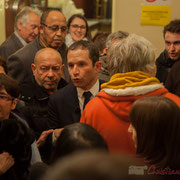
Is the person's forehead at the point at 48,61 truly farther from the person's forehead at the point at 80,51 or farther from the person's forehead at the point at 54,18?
the person's forehead at the point at 54,18

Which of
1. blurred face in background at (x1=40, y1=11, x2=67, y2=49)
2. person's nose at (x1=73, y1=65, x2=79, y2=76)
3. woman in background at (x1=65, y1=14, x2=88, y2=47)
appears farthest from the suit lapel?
woman in background at (x1=65, y1=14, x2=88, y2=47)

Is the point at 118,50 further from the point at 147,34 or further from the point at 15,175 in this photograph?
the point at 147,34

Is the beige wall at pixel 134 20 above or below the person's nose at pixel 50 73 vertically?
above

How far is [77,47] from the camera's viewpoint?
2.34 metres

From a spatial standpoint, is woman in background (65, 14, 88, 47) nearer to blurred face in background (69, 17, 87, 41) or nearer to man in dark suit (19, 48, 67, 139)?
blurred face in background (69, 17, 87, 41)

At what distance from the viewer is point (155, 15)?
430 cm

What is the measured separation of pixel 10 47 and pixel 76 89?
1.92 metres

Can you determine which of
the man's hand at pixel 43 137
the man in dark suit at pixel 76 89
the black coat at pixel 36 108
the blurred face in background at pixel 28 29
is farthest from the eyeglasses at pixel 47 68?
the blurred face in background at pixel 28 29

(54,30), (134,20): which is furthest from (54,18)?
(134,20)

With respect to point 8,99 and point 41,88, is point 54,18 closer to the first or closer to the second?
point 41,88

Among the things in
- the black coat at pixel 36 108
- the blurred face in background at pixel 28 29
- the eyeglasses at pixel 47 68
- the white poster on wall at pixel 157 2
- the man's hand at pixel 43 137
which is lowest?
the man's hand at pixel 43 137

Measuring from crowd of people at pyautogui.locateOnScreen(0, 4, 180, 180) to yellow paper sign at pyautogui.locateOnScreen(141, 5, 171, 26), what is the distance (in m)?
1.12


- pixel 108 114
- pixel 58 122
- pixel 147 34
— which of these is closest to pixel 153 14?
pixel 147 34

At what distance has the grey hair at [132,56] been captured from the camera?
1872 millimetres
